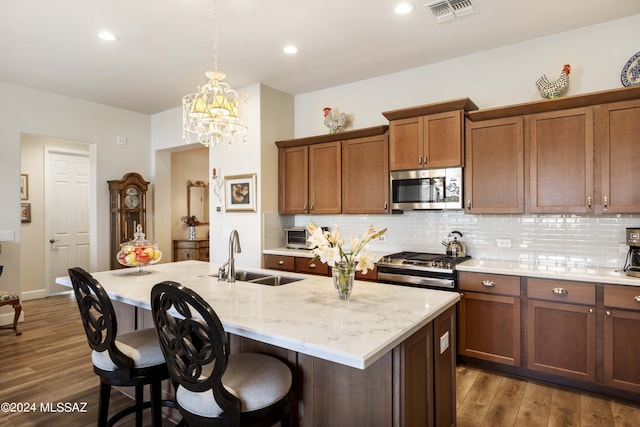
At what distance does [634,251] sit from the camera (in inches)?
111

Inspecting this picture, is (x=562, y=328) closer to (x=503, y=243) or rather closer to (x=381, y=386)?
(x=503, y=243)

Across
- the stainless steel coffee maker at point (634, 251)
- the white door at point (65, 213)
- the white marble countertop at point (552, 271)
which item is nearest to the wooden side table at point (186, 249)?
the white door at point (65, 213)

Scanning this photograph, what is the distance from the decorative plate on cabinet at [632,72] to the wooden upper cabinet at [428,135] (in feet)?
3.79

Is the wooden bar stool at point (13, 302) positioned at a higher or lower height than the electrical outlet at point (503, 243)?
lower

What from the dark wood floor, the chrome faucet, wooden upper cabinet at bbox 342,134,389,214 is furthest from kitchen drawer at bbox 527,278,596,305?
the chrome faucet

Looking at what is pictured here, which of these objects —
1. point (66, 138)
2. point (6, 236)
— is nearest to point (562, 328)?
point (6, 236)

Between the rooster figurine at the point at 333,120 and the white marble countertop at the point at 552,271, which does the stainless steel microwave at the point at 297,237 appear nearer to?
the rooster figurine at the point at 333,120

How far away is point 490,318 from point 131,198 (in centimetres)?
510

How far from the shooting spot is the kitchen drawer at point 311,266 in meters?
4.16

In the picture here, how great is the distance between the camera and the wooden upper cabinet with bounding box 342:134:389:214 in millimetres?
4055

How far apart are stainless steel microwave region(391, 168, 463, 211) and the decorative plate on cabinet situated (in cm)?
144

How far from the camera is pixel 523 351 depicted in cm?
300

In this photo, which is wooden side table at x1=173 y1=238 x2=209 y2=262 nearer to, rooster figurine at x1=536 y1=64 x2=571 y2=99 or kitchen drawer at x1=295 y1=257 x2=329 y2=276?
kitchen drawer at x1=295 y1=257 x2=329 y2=276

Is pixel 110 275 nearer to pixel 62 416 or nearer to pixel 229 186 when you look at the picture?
pixel 62 416
